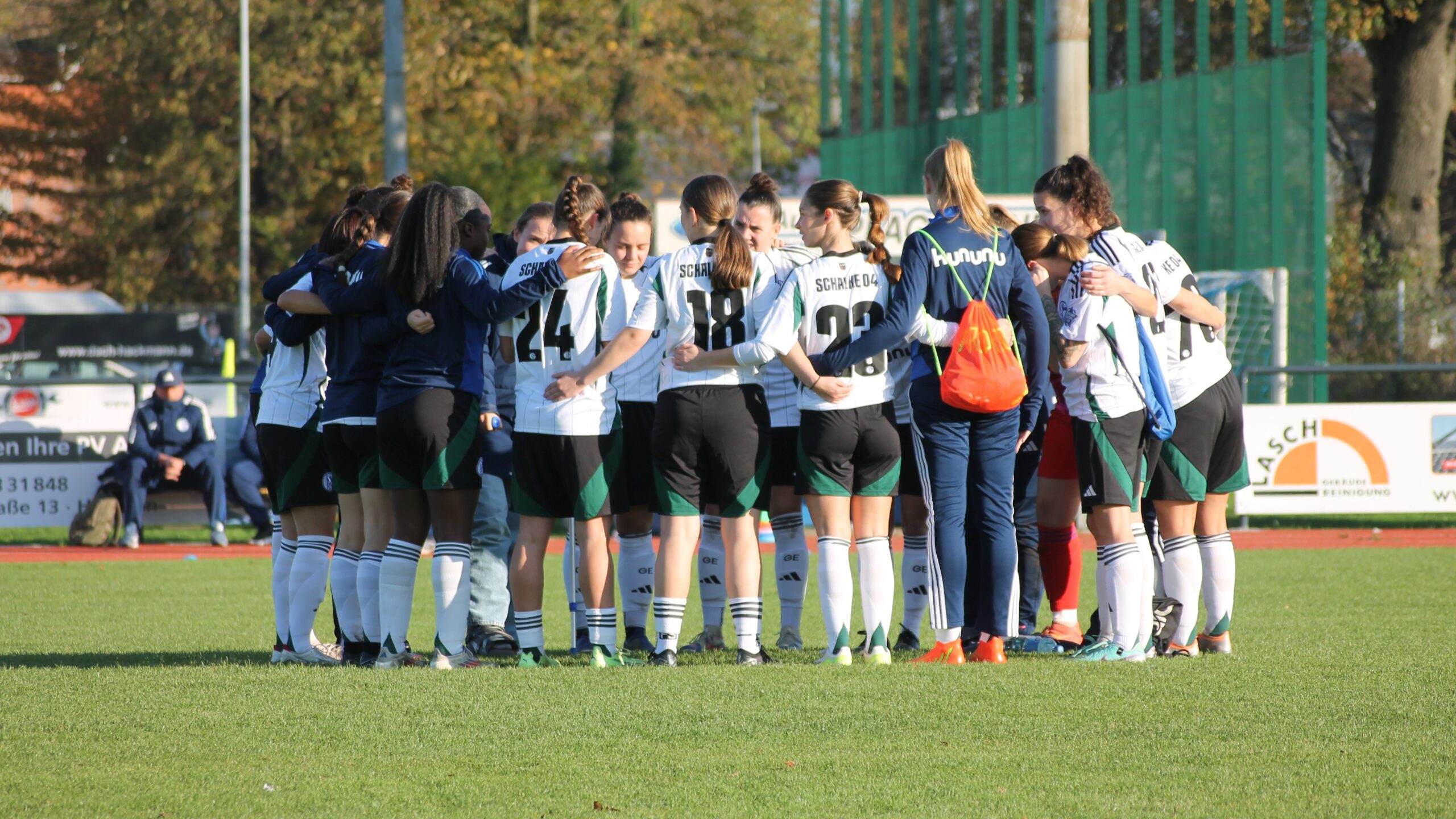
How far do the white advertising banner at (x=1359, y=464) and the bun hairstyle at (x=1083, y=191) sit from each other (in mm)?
8070

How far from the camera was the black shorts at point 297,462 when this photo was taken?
675 centimetres

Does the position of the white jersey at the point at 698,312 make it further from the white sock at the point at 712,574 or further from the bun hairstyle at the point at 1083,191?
the bun hairstyle at the point at 1083,191

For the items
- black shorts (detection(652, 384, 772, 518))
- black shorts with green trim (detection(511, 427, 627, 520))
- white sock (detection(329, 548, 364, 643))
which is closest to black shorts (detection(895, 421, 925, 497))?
black shorts (detection(652, 384, 772, 518))

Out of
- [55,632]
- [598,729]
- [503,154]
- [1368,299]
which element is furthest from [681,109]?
[598,729]

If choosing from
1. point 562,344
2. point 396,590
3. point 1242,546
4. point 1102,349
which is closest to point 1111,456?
point 1102,349

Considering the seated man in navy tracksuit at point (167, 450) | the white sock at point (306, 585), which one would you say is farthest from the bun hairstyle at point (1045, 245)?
the seated man in navy tracksuit at point (167, 450)

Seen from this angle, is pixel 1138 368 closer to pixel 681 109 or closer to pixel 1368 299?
pixel 1368 299

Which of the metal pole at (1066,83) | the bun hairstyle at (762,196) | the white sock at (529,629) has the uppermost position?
the metal pole at (1066,83)

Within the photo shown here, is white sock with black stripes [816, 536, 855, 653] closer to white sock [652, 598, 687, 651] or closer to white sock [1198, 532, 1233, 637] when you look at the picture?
white sock [652, 598, 687, 651]

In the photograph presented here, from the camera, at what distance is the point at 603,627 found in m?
6.45

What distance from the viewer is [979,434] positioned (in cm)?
636

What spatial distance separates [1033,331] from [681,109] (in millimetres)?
29230

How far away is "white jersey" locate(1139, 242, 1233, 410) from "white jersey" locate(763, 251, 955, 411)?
987 millimetres

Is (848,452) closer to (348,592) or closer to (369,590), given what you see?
(369,590)
